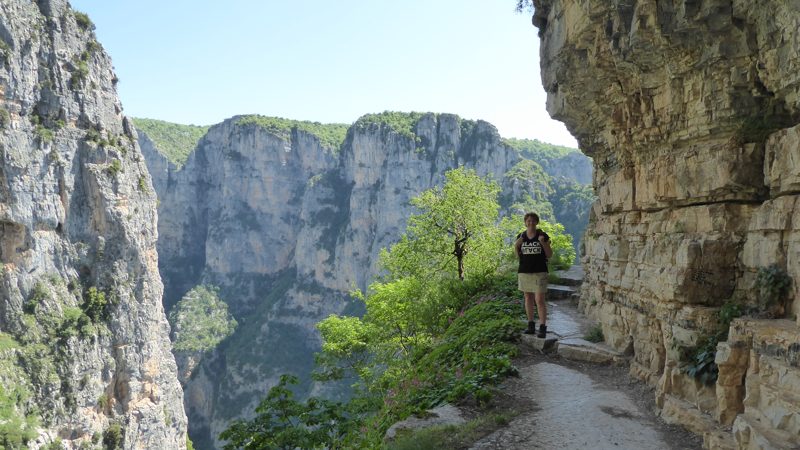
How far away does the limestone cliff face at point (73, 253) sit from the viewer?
41281 millimetres

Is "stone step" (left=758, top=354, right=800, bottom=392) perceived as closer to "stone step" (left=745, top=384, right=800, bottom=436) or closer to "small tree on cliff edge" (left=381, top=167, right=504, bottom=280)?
"stone step" (left=745, top=384, right=800, bottom=436)

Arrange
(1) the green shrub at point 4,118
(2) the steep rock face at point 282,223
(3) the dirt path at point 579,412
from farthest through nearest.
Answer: (2) the steep rock face at point 282,223 < (1) the green shrub at point 4,118 < (3) the dirt path at point 579,412

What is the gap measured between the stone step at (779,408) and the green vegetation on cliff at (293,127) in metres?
125

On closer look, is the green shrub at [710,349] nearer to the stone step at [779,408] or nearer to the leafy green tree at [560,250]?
the stone step at [779,408]

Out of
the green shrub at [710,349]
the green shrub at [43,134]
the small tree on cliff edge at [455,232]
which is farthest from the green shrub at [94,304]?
the green shrub at [710,349]

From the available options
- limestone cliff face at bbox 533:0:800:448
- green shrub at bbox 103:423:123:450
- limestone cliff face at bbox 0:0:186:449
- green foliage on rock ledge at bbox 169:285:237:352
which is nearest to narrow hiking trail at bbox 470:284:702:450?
limestone cliff face at bbox 533:0:800:448

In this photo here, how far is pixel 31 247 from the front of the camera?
143 ft

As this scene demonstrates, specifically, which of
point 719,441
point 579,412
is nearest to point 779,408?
point 719,441

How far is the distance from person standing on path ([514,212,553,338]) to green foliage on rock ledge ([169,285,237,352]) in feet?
343

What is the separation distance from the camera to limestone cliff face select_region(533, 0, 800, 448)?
13.7 feet

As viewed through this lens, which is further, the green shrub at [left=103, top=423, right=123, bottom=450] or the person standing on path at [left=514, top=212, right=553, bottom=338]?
the green shrub at [left=103, top=423, right=123, bottom=450]

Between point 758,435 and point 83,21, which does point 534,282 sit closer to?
point 758,435

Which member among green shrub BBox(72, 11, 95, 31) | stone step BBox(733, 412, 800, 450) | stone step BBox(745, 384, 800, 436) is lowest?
stone step BBox(733, 412, 800, 450)

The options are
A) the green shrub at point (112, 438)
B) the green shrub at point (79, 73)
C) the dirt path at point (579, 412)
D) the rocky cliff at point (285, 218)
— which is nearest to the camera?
the dirt path at point (579, 412)
